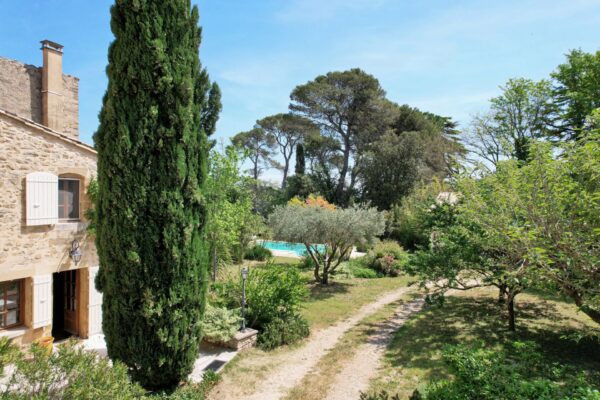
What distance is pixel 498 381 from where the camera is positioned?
4441 mm

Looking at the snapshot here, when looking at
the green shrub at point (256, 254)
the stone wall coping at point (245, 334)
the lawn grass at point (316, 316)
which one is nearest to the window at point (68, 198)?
the stone wall coping at point (245, 334)

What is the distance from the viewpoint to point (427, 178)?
2883 cm

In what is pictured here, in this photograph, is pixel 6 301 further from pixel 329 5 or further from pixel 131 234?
pixel 329 5

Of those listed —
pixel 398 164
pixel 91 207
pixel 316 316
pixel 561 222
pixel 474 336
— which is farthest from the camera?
pixel 398 164

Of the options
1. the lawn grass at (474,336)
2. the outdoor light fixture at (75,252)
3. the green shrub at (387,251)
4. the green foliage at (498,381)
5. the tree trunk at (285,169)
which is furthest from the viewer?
the tree trunk at (285,169)

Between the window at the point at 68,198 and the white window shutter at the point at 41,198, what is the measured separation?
482mm

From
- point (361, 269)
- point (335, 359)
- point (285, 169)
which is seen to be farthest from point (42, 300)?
point (285, 169)

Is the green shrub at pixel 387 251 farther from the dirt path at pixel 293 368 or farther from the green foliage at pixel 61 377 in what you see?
the green foliage at pixel 61 377

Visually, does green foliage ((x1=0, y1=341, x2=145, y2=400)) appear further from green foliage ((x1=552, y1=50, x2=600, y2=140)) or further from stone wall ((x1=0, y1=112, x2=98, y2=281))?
green foliage ((x1=552, y1=50, x2=600, y2=140))

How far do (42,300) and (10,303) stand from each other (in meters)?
0.75

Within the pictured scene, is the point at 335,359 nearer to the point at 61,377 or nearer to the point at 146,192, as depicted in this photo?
the point at 146,192

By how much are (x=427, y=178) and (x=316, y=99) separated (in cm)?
1237

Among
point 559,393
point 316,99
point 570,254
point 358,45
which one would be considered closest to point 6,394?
point 559,393

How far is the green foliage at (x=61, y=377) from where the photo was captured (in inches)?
124
